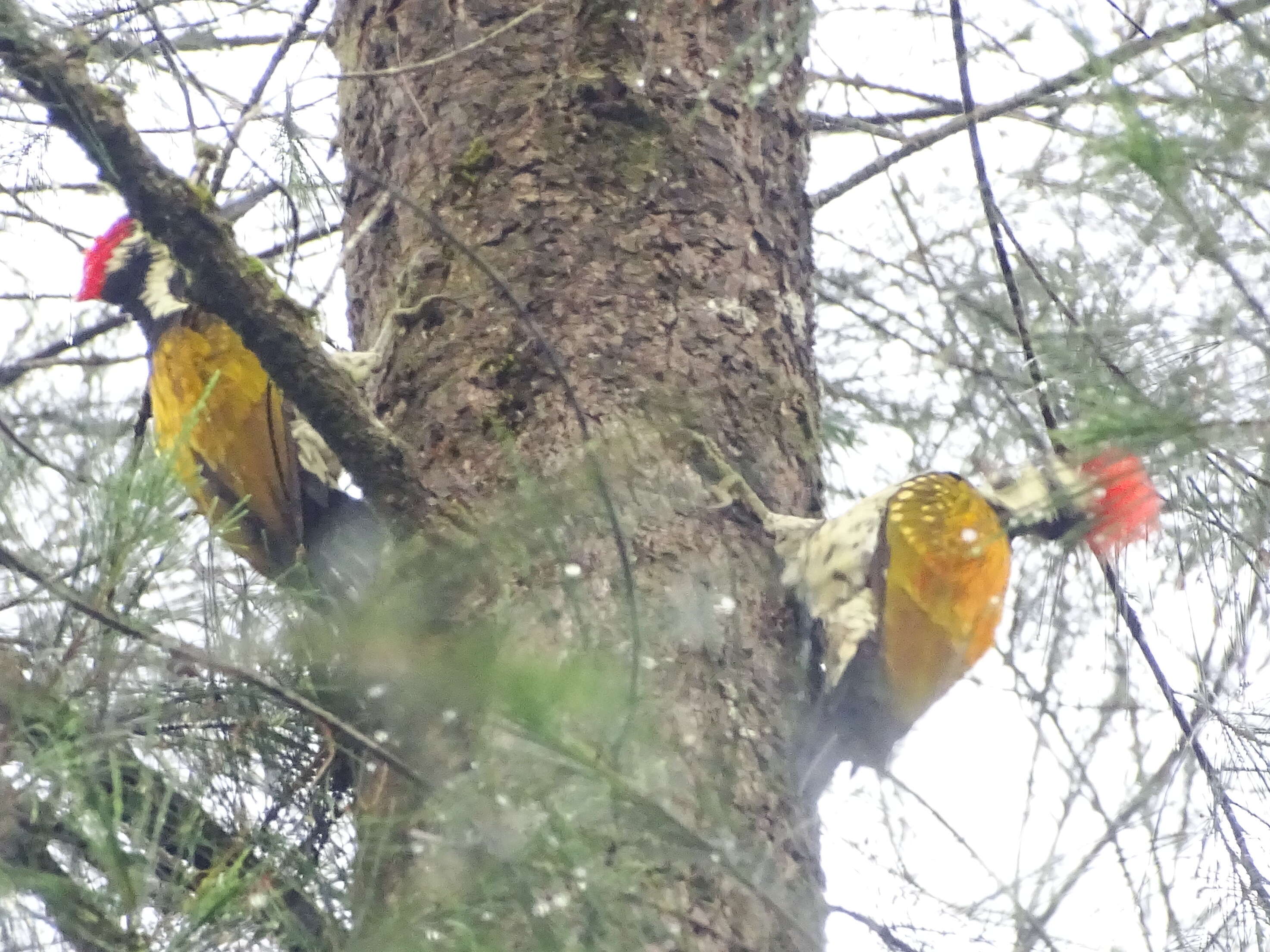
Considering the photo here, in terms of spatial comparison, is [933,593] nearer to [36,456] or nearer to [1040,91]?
[1040,91]

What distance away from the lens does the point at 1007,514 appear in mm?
3355

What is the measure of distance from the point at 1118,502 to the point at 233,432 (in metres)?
1.71

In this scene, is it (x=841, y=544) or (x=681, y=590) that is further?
(x=841, y=544)

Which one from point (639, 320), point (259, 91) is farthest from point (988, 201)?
point (259, 91)

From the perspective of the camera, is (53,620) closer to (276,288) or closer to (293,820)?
(293,820)

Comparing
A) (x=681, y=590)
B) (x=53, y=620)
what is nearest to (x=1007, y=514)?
(x=681, y=590)

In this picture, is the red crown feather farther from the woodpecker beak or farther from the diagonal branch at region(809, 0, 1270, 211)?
the woodpecker beak

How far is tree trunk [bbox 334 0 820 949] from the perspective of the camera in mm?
1996

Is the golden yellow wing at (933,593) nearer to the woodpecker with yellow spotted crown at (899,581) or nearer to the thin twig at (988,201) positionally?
the woodpecker with yellow spotted crown at (899,581)

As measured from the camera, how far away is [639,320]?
7.69 feet

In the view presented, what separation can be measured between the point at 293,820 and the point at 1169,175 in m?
1.26

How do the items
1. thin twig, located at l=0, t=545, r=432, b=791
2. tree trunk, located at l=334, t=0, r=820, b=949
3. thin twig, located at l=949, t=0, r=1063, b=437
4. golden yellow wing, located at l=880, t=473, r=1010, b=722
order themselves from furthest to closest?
1. golden yellow wing, located at l=880, t=473, r=1010, b=722
2. thin twig, located at l=949, t=0, r=1063, b=437
3. tree trunk, located at l=334, t=0, r=820, b=949
4. thin twig, located at l=0, t=545, r=432, b=791

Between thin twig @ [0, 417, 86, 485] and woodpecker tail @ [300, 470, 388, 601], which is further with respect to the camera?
woodpecker tail @ [300, 470, 388, 601]

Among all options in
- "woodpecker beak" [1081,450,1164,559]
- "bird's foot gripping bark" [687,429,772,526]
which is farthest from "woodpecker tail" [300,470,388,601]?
"woodpecker beak" [1081,450,1164,559]
